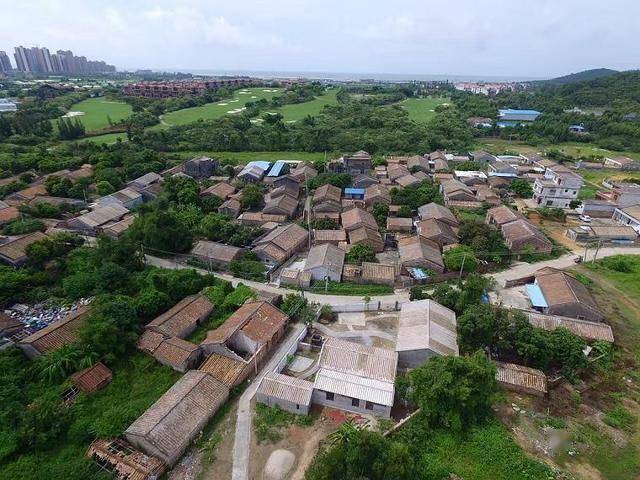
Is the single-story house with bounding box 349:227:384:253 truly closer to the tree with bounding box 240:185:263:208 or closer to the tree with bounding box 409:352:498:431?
the tree with bounding box 240:185:263:208

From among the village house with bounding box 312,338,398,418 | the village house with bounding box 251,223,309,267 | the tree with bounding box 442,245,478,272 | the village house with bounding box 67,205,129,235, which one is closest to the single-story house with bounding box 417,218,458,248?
the tree with bounding box 442,245,478,272

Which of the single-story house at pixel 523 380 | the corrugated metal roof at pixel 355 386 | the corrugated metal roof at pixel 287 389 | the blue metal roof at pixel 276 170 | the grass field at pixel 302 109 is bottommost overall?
the single-story house at pixel 523 380

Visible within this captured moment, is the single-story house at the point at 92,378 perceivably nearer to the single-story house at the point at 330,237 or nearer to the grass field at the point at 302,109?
the single-story house at the point at 330,237

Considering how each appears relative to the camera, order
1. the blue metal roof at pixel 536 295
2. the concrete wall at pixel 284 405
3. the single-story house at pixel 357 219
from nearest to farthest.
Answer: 1. the concrete wall at pixel 284 405
2. the blue metal roof at pixel 536 295
3. the single-story house at pixel 357 219

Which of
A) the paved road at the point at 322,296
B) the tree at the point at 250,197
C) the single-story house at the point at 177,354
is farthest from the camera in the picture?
the tree at the point at 250,197

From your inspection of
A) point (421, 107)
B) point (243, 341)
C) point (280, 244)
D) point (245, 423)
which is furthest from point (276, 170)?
point (421, 107)

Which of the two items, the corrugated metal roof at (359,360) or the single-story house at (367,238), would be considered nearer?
the corrugated metal roof at (359,360)

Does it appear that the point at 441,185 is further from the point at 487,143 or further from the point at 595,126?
the point at 595,126

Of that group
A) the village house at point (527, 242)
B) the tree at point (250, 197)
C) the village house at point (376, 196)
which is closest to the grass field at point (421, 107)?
the village house at point (376, 196)
